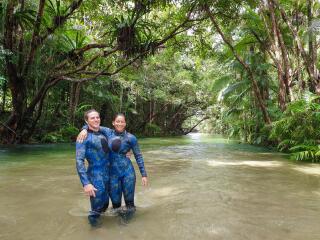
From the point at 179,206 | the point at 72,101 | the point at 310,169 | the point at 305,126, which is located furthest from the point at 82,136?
the point at 72,101

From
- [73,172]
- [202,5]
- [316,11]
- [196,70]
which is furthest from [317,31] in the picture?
[196,70]

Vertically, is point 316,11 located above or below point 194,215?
above

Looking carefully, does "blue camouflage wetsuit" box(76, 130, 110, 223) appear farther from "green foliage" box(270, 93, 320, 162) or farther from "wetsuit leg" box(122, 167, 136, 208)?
"green foliage" box(270, 93, 320, 162)

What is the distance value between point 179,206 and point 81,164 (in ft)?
5.55

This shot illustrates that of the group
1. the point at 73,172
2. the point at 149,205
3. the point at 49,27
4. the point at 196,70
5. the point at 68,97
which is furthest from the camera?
the point at 196,70

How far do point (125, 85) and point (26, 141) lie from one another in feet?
32.6

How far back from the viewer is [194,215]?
4.49 meters

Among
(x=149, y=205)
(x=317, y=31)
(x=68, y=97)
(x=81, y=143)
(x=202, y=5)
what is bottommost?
(x=149, y=205)

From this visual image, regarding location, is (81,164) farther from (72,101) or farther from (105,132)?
(72,101)

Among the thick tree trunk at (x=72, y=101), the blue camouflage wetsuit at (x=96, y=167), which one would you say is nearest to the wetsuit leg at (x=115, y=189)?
the blue camouflage wetsuit at (x=96, y=167)

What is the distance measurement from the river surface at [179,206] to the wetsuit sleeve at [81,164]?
543 millimetres

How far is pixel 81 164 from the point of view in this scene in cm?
394

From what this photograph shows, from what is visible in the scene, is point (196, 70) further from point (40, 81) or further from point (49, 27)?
point (49, 27)

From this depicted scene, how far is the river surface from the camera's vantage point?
12.3 ft
